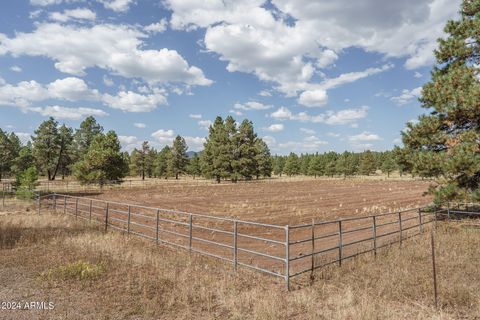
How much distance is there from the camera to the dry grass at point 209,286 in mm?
7027

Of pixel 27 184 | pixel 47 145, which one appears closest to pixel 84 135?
pixel 47 145

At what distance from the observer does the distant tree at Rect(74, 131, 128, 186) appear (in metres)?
47.4

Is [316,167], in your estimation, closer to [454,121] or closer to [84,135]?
[84,135]

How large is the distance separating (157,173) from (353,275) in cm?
9329

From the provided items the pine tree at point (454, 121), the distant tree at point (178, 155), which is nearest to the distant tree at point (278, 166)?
the distant tree at point (178, 155)

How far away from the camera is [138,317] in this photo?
677 centimetres

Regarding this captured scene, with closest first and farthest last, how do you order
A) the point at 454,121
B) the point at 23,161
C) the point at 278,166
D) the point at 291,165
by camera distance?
the point at 454,121
the point at 23,161
the point at 291,165
the point at 278,166

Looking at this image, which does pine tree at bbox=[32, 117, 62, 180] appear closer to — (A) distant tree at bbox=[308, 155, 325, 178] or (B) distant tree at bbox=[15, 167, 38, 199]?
(B) distant tree at bbox=[15, 167, 38, 199]

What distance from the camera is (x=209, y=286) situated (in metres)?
8.52

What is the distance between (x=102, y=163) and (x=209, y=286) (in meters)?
44.3

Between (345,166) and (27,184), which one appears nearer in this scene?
(27,184)

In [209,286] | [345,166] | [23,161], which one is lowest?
[209,286]

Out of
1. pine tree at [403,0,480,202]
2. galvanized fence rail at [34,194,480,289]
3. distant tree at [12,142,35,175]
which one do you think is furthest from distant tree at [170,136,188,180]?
pine tree at [403,0,480,202]

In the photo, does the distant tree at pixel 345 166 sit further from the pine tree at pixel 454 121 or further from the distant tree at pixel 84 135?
the pine tree at pixel 454 121
